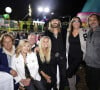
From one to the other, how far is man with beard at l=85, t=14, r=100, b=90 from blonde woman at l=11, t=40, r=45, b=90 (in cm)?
110

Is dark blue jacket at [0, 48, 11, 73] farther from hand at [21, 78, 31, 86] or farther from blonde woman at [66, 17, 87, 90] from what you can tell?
blonde woman at [66, 17, 87, 90]

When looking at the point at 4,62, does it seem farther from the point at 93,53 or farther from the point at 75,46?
the point at 93,53

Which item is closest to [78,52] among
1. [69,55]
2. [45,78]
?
[69,55]

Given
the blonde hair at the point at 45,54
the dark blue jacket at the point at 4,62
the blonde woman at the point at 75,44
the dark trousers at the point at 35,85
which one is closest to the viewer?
the dark blue jacket at the point at 4,62

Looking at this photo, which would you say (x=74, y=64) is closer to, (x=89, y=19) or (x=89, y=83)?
(x=89, y=83)

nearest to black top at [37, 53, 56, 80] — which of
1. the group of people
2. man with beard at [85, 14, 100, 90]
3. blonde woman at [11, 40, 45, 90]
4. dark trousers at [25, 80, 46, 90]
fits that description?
the group of people

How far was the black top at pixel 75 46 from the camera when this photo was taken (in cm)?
479

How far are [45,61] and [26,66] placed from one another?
492mm

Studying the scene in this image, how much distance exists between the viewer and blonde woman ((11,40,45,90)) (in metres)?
4.29

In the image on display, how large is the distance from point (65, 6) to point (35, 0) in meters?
12.3

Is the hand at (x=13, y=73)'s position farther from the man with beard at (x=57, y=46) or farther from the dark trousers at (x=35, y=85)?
the man with beard at (x=57, y=46)

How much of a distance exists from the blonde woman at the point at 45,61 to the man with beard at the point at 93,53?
2.71 ft

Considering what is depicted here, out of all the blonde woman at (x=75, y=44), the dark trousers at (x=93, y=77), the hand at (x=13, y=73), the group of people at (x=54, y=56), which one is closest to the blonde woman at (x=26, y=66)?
the group of people at (x=54, y=56)

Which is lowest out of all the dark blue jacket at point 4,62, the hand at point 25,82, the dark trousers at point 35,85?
the dark trousers at point 35,85
